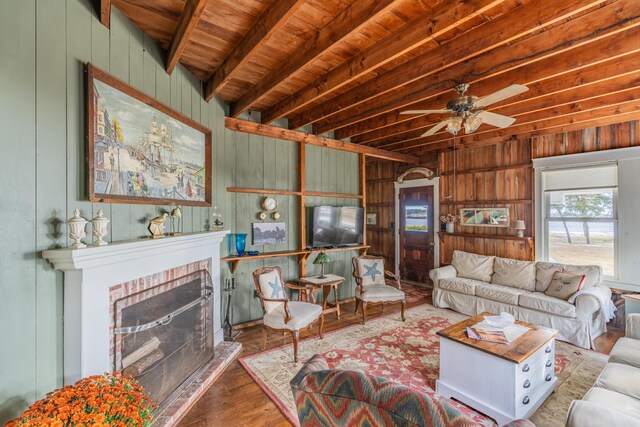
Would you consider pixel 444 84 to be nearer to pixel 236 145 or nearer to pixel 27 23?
pixel 236 145

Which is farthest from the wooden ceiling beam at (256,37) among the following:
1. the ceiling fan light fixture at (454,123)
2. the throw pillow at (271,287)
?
the throw pillow at (271,287)

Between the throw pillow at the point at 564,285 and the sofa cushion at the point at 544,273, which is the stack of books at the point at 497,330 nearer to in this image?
the throw pillow at the point at 564,285

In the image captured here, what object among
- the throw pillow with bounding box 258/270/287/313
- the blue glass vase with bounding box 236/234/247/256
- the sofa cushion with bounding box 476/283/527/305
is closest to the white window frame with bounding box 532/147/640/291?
the sofa cushion with bounding box 476/283/527/305

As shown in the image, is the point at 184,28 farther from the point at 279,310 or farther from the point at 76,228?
the point at 279,310

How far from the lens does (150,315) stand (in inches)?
83.6

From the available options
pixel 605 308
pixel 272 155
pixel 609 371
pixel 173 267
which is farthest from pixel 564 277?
pixel 173 267

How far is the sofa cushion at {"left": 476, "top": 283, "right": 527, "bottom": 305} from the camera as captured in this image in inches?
154

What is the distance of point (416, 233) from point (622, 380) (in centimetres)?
452

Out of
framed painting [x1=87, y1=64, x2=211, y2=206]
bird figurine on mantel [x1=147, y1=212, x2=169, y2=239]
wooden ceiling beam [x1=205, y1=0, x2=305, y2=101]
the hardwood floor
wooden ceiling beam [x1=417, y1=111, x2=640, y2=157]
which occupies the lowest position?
the hardwood floor

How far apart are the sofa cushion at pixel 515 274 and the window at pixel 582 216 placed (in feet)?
2.03

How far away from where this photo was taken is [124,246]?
177 centimetres

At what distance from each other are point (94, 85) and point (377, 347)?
11.4 feet

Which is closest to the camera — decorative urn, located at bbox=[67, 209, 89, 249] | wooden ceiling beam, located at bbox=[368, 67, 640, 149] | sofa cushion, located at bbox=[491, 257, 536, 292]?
decorative urn, located at bbox=[67, 209, 89, 249]

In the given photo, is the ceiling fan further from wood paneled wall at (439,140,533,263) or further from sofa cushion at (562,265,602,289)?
wood paneled wall at (439,140,533,263)
